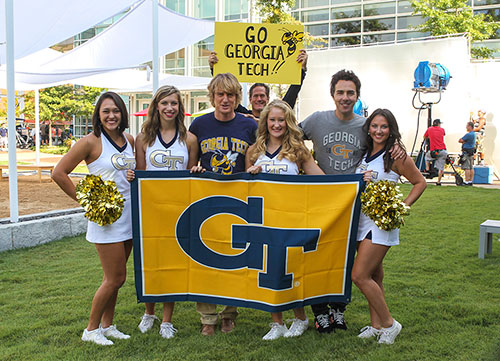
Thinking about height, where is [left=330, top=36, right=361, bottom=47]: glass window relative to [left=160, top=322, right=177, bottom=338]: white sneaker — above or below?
above

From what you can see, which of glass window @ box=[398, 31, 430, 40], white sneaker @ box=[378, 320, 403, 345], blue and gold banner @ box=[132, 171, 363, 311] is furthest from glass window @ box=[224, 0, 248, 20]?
white sneaker @ box=[378, 320, 403, 345]

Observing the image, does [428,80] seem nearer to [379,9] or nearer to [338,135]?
[338,135]

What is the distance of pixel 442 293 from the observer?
515cm

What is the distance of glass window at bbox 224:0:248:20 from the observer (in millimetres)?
30297

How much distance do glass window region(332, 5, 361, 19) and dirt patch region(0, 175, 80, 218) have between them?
22871 mm

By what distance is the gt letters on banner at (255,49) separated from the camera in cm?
520

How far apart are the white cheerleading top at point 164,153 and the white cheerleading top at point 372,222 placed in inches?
53.5

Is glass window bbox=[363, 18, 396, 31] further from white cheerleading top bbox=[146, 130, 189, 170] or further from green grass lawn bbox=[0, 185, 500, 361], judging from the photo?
white cheerleading top bbox=[146, 130, 189, 170]

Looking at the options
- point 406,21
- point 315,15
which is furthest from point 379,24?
point 315,15

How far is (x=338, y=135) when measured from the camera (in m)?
3.98

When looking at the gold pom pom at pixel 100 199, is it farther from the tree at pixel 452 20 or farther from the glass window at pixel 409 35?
the glass window at pixel 409 35

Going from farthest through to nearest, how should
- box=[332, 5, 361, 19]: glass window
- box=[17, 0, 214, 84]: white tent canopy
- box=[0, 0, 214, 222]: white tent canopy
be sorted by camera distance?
box=[332, 5, 361, 19]: glass window < box=[17, 0, 214, 84]: white tent canopy < box=[0, 0, 214, 222]: white tent canopy

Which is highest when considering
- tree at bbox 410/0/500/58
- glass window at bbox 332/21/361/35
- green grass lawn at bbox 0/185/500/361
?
glass window at bbox 332/21/361/35

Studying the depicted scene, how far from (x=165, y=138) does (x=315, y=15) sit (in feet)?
103
